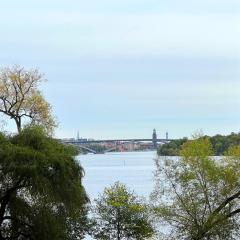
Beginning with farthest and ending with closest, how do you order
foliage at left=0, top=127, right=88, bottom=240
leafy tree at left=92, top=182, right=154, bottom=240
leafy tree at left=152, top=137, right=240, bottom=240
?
leafy tree at left=92, top=182, right=154, bottom=240
leafy tree at left=152, top=137, right=240, bottom=240
foliage at left=0, top=127, right=88, bottom=240

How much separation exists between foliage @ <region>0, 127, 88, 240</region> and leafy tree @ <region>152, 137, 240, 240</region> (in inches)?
244

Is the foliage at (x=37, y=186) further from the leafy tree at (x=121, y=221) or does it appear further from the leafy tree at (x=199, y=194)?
the leafy tree at (x=199, y=194)

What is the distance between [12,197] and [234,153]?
12.2 metres

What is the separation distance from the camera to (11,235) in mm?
28703

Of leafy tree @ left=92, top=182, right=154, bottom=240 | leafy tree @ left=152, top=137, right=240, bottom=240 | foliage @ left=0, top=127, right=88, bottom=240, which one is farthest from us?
leafy tree @ left=92, top=182, right=154, bottom=240

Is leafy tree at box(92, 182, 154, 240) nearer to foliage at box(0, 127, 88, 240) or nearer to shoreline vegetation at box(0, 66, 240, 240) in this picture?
shoreline vegetation at box(0, 66, 240, 240)

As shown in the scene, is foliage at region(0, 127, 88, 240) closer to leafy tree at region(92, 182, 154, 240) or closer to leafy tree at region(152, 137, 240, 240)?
leafy tree at region(92, 182, 154, 240)

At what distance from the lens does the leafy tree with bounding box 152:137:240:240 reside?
33.1m

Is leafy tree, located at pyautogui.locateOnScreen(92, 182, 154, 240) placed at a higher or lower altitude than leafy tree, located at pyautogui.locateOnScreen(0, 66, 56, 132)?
lower

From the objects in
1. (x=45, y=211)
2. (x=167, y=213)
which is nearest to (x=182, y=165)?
(x=167, y=213)

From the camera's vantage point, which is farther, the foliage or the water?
the water

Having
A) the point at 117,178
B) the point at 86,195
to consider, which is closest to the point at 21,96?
the point at 86,195

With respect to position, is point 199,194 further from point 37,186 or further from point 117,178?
point 117,178

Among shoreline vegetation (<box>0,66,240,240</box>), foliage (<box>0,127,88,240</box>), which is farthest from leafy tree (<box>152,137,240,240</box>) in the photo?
foliage (<box>0,127,88,240</box>)
